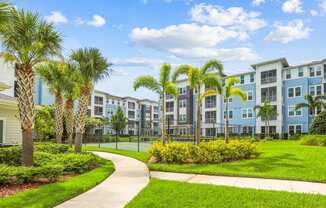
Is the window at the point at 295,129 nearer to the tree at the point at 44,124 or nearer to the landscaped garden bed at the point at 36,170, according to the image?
the tree at the point at 44,124

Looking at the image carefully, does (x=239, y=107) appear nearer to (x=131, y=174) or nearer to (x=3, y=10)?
(x=131, y=174)

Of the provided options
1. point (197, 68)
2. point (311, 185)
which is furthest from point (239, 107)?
point (311, 185)

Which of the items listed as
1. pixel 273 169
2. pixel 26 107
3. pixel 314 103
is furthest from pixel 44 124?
pixel 314 103

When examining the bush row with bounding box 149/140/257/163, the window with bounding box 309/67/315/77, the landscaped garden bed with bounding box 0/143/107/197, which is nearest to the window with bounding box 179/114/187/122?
the window with bounding box 309/67/315/77

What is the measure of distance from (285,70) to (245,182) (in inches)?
1766

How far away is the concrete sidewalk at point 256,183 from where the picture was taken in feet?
30.3

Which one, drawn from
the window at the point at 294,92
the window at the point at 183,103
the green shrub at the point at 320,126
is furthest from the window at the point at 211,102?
the green shrub at the point at 320,126

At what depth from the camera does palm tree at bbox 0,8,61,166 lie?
11.4 m

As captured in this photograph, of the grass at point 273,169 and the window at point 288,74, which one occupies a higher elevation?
the window at point 288,74

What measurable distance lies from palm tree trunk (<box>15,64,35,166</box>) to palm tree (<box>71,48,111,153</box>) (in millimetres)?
4650

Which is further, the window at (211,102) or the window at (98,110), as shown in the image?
the window at (98,110)

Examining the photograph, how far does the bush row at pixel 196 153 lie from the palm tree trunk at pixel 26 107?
654cm

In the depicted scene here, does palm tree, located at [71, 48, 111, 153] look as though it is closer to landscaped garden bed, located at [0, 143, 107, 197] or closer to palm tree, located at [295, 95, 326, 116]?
landscaped garden bed, located at [0, 143, 107, 197]

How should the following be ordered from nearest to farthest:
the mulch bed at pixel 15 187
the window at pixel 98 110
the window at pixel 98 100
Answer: the mulch bed at pixel 15 187
the window at pixel 98 100
the window at pixel 98 110
